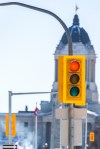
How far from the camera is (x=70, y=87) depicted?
67.2 ft

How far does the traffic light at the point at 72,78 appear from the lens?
20.4 meters

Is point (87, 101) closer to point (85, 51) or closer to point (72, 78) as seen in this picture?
point (85, 51)

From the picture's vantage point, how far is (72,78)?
20.5 metres

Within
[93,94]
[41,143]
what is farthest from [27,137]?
[93,94]

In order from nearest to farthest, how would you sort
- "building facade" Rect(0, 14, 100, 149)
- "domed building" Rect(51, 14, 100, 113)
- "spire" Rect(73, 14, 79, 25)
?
"building facade" Rect(0, 14, 100, 149) < "domed building" Rect(51, 14, 100, 113) < "spire" Rect(73, 14, 79, 25)

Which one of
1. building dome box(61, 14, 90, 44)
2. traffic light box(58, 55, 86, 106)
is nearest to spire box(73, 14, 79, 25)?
building dome box(61, 14, 90, 44)

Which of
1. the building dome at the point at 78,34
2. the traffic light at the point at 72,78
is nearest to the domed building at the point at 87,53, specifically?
the building dome at the point at 78,34

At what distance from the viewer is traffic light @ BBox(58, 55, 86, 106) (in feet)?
66.9

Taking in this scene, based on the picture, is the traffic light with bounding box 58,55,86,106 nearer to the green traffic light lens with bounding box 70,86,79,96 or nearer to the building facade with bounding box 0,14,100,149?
the green traffic light lens with bounding box 70,86,79,96

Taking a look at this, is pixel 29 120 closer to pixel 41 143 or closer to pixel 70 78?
pixel 41 143

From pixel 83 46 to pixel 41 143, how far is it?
17910 millimetres

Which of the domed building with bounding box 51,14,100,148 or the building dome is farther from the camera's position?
the building dome

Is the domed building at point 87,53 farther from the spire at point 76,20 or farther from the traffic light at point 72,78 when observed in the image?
the traffic light at point 72,78

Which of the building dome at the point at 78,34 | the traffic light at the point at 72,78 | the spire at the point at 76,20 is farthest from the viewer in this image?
the spire at the point at 76,20
